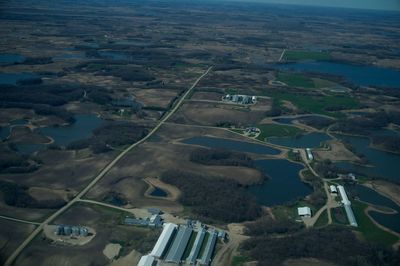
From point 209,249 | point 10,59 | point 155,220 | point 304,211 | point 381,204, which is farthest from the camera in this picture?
point 10,59

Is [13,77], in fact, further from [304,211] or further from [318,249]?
[318,249]

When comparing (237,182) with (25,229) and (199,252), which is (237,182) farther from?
(25,229)

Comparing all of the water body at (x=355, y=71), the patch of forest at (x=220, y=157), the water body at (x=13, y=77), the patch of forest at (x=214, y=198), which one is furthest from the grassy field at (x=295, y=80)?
the patch of forest at (x=214, y=198)

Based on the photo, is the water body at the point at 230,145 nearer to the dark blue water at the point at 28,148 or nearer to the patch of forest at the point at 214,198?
the patch of forest at the point at 214,198

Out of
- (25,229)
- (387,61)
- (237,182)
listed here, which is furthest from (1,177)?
(387,61)

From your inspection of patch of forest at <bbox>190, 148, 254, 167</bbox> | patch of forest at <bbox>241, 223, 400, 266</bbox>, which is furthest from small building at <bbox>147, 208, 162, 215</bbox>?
patch of forest at <bbox>190, 148, 254, 167</bbox>

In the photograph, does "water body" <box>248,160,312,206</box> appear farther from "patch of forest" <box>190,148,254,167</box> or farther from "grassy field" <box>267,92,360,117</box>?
"grassy field" <box>267,92,360,117</box>

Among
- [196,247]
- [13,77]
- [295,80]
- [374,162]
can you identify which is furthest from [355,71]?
[196,247]

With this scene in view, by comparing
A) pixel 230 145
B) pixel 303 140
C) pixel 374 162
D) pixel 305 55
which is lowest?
pixel 374 162
